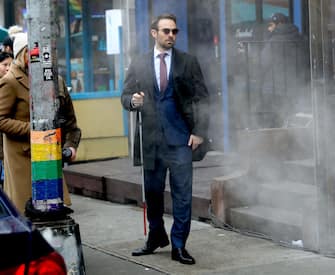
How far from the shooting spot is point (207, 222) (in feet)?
26.9

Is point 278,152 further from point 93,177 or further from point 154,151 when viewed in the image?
point 93,177

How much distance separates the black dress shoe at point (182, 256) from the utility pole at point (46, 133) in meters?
1.19

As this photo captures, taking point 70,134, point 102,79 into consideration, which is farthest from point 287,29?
point 102,79

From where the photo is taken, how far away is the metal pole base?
563 centimetres

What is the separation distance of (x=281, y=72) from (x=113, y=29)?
340cm

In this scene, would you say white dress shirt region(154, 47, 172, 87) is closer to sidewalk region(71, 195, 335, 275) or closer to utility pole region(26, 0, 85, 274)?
utility pole region(26, 0, 85, 274)

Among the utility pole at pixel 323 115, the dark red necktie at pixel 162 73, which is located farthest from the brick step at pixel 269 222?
the dark red necktie at pixel 162 73

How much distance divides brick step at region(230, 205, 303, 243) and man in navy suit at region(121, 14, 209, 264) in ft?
2.87

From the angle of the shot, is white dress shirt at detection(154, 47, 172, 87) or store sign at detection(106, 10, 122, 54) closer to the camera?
white dress shirt at detection(154, 47, 172, 87)

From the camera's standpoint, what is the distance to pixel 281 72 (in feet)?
30.9

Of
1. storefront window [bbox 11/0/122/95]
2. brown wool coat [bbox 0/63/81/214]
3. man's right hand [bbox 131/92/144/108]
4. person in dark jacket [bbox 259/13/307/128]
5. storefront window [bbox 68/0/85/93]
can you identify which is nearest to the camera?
brown wool coat [bbox 0/63/81/214]

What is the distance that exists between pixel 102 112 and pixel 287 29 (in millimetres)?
3698

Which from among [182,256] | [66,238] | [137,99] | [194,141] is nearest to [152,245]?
[182,256]

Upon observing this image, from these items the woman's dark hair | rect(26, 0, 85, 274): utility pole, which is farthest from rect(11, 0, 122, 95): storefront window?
rect(26, 0, 85, 274): utility pole
